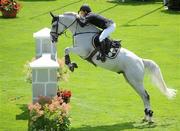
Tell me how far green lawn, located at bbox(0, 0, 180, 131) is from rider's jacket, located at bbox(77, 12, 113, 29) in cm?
272

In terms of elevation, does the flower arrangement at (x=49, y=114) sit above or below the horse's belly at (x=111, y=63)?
below

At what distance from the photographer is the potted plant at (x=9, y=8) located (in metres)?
37.2

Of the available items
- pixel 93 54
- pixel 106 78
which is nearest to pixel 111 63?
pixel 93 54

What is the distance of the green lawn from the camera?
16125mm

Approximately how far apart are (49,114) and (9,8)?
25096mm

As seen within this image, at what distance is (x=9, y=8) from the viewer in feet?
123

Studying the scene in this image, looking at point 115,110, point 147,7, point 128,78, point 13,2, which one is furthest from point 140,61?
point 147,7

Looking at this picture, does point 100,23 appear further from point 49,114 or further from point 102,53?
point 49,114

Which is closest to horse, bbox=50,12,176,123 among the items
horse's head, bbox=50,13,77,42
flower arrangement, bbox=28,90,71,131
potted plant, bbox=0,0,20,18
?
horse's head, bbox=50,13,77,42

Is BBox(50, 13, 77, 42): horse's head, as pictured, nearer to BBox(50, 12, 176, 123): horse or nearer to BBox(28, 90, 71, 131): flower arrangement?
BBox(50, 12, 176, 123): horse

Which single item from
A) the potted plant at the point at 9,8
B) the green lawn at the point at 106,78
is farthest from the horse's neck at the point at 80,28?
the potted plant at the point at 9,8

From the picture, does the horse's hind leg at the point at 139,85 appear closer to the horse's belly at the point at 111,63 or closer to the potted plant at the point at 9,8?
the horse's belly at the point at 111,63

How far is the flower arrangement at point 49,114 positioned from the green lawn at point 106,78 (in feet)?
6.16

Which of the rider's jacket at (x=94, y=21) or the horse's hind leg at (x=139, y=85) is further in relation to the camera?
the horse's hind leg at (x=139, y=85)
